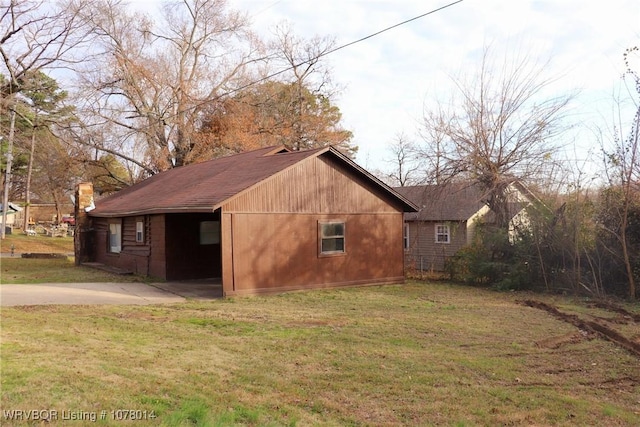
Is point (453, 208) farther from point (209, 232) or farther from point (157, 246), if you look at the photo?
point (157, 246)

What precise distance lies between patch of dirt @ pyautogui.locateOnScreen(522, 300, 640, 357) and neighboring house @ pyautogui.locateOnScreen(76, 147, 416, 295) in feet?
19.6

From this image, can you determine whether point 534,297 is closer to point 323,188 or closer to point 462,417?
point 323,188

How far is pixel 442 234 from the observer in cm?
2583

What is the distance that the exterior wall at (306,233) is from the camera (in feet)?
47.6

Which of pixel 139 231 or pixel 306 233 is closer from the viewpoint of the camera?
pixel 306 233

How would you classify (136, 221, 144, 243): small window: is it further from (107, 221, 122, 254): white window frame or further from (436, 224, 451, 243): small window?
(436, 224, 451, 243): small window

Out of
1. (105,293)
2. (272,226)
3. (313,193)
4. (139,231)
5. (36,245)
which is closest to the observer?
(105,293)

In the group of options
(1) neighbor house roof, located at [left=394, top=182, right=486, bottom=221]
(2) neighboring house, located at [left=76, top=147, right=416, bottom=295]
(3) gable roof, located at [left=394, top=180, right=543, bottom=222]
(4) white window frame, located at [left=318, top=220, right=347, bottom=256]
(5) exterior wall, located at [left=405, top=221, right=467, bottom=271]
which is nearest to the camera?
(2) neighboring house, located at [left=76, top=147, right=416, bottom=295]

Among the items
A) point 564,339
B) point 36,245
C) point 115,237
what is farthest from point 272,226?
point 36,245

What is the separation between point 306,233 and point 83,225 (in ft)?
41.7

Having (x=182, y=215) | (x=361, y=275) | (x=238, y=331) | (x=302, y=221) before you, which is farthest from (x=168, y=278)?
(x=238, y=331)

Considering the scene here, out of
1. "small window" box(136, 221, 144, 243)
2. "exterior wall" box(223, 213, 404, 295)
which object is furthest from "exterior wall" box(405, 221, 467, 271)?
"small window" box(136, 221, 144, 243)

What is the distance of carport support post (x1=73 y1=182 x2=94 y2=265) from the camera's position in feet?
77.4

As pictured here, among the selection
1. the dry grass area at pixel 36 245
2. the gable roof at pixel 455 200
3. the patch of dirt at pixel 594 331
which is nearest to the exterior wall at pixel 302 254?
the gable roof at pixel 455 200
